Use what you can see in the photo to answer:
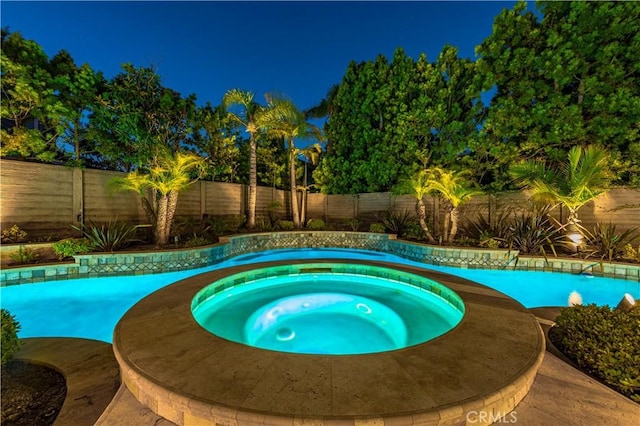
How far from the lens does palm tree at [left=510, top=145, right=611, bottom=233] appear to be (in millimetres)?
6246

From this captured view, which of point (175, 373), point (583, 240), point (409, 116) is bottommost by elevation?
point (175, 373)

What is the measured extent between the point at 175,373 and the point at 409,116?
11001 millimetres

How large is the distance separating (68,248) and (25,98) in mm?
3800

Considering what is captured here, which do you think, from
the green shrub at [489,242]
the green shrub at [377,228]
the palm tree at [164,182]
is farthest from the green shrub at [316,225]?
the green shrub at [489,242]

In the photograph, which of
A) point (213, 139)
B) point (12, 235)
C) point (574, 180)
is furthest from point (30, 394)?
point (574, 180)

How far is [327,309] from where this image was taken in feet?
14.9

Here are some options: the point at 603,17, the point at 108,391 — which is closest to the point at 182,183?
the point at 108,391

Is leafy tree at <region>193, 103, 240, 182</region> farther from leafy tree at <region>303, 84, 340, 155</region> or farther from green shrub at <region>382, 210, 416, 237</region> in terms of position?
green shrub at <region>382, 210, 416, 237</region>

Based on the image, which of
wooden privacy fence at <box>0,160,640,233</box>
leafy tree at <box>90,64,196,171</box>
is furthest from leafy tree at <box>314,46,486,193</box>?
leafy tree at <box>90,64,196,171</box>

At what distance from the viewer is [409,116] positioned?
10422 millimetres

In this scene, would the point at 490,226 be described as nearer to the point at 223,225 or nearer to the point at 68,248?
the point at 223,225

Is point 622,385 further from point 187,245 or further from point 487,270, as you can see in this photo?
point 187,245

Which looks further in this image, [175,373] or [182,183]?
[182,183]

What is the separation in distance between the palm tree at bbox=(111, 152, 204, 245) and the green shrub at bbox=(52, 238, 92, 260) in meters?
1.60
